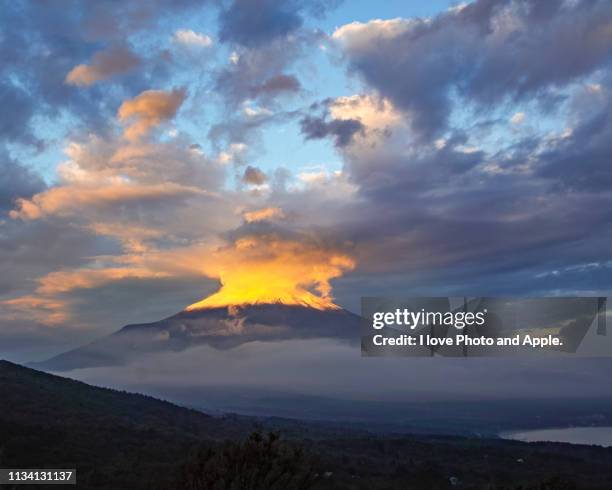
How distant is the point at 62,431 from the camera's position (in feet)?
236

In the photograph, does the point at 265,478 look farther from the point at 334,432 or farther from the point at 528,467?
the point at 334,432

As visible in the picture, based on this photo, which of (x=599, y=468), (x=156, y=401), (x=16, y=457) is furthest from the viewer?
(x=156, y=401)

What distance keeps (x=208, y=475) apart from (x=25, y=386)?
11510cm

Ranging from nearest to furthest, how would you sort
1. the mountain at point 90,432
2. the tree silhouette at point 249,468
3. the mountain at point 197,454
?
the tree silhouette at point 249,468 → the mountain at point 197,454 → the mountain at point 90,432

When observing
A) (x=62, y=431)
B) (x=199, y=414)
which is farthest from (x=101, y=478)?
(x=199, y=414)

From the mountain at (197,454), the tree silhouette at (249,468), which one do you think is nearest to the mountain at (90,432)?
the mountain at (197,454)

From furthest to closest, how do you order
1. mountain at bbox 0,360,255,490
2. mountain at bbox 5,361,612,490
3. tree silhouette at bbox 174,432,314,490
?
mountain at bbox 0,360,255,490 < mountain at bbox 5,361,612,490 < tree silhouette at bbox 174,432,314,490

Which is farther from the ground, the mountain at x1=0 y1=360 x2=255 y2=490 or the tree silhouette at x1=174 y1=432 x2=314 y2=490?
the tree silhouette at x1=174 y1=432 x2=314 y2=490

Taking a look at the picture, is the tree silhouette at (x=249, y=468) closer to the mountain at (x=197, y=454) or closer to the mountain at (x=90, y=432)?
the mountain at (x=197, y=454)

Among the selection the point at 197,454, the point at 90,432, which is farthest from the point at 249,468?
the point at 90,432

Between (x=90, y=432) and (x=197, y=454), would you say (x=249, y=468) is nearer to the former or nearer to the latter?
(x=197, y=454)

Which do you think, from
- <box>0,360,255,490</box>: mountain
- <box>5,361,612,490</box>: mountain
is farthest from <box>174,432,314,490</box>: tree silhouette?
<box>0,360,255,490</box>: mountain

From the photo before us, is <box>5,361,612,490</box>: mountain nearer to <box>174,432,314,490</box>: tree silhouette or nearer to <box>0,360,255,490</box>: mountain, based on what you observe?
<box>174,432,314,490</box>: tree silhouette

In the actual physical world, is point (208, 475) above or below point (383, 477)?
above
